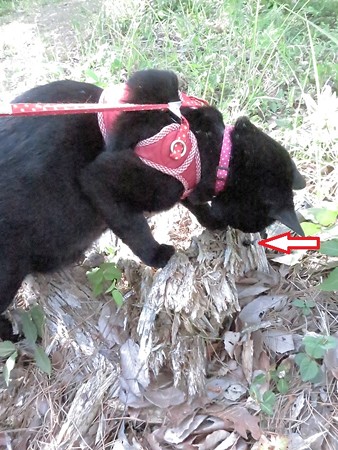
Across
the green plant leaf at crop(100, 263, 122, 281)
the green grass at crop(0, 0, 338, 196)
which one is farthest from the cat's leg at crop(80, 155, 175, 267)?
the green grass at crop(0, 0, 338, 196)

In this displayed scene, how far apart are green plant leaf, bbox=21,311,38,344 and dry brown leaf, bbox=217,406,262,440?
657mm

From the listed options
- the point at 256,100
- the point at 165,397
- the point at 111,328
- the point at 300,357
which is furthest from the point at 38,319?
the point at 256,100

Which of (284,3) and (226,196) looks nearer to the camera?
(226,196)

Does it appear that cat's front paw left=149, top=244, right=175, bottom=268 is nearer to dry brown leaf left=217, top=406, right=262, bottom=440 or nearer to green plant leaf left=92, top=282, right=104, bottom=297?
green plant leaf left=92, top=282, right=104, bottom=297

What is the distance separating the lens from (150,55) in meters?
2.84

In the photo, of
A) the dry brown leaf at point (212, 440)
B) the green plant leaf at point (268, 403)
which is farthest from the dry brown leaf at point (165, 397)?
the green plant leaf at point (268, 403)

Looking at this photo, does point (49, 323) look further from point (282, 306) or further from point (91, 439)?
point (282, 306)

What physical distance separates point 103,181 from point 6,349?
63cm

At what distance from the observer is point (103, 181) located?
1.67m

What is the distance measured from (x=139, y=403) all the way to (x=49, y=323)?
43 cm

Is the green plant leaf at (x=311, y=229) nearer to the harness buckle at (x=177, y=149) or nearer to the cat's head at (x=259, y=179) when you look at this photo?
the cat's head at (x=259, y=179)

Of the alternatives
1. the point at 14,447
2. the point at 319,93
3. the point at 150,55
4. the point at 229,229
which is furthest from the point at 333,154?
the point at 14,447

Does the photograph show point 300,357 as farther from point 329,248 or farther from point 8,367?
point 8,367

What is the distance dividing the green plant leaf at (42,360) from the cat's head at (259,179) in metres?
0.79
